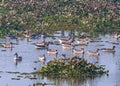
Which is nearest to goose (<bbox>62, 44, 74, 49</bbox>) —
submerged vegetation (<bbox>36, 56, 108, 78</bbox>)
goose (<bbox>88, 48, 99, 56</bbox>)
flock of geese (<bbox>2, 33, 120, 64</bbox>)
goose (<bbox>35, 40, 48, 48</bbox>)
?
flock of geese (<bbox>2, 33, 120, 64</bbox>)

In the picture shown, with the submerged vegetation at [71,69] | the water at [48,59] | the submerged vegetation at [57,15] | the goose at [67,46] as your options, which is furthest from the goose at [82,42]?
the submerged vegetation at [71,69]

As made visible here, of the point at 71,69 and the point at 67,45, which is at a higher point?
the point at 67,45

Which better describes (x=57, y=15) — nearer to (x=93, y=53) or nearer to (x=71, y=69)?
(x=93, y=53)

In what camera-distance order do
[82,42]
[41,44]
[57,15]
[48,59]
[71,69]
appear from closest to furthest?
[71,69] < [48,59] < [41,44] < [82,42] < [57,15]

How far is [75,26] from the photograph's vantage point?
304 ft

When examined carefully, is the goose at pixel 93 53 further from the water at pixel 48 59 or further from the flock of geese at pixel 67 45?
the water at pixel 48 59

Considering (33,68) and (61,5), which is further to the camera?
(61,5)

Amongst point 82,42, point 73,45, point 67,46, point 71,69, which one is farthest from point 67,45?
point 71,69

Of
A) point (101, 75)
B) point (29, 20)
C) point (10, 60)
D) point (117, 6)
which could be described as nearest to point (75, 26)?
point (29, 20)

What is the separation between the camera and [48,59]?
237 ft

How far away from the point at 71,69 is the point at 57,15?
32020 mm

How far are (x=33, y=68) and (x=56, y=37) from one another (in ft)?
64.5

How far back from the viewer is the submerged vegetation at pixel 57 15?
91.4 metres

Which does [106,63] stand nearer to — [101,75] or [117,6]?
[101,75]
